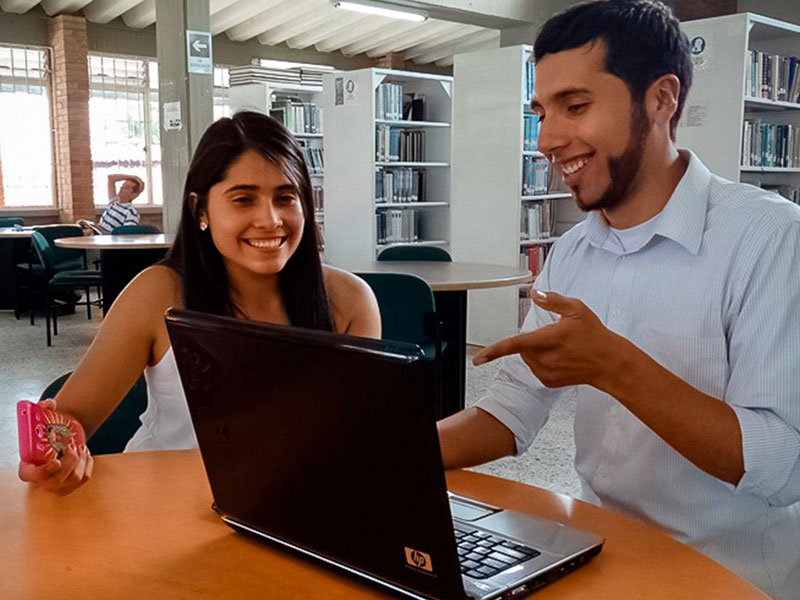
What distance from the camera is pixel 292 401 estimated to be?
79 cm

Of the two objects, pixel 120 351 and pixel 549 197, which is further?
pixel 549 197

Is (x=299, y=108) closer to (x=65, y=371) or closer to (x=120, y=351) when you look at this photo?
(x=65, y=371)

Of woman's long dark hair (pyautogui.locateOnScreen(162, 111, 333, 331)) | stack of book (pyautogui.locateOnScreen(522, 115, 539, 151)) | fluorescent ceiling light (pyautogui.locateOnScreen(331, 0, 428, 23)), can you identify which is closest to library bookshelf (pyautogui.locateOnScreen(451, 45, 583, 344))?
stack of book (pyautogui.locateOnScreen(522, 115, 539, 151))

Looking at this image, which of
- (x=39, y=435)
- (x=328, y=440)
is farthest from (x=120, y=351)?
(x=328, y=440)

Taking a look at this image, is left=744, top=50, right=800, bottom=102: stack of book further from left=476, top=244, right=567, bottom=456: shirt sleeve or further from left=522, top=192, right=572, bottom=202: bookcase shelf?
left=476, top=244, right=567, bottom=456: shirt sleeve

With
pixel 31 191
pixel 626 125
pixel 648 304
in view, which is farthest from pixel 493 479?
pixel 31 191

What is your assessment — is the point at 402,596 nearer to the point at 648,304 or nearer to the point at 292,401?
the point at 292,401

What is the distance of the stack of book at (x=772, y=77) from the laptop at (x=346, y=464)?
16.8ft

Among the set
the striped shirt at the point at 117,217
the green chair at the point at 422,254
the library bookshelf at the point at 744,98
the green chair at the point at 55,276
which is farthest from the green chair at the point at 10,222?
the library bookshelf at the point at 744,98

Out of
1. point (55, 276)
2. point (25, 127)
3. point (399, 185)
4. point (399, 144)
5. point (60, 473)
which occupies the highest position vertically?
point (25, 127)

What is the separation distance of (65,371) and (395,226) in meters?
3.02

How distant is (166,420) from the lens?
64.0 inches

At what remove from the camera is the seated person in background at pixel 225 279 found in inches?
61.7

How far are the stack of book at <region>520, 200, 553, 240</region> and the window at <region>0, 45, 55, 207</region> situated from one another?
6.96m
